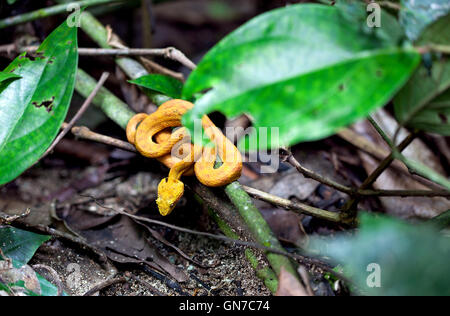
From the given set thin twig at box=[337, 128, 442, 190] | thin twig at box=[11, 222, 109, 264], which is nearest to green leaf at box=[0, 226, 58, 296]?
thin twig at box=[11, 222, 109, 264]

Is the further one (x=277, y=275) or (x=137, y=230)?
(x=137, y=230)

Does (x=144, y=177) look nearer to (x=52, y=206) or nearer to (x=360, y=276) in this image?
(x=52, y=206)

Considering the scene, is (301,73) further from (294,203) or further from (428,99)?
(294,203)

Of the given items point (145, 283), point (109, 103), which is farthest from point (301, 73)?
point (109, 103)

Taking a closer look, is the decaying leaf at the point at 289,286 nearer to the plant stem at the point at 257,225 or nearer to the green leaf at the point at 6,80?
the plant stem at the point at 257,225

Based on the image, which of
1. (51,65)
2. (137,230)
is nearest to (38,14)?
(51,65)
